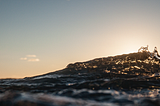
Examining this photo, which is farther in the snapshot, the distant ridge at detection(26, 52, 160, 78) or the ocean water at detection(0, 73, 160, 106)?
the distant ridge at detection(26, 52, 160, 78)

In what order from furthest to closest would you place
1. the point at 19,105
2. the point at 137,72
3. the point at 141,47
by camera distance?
the point at 141,47 → the point at 137,72 → the point at 19,105

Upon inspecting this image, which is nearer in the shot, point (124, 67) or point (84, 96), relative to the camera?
point (84, 96)

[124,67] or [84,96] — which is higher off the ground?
[124,67]

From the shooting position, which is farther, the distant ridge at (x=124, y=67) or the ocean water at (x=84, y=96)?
the distant ridge at (x=124, y=67)

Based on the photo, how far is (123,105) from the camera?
398 centimetres

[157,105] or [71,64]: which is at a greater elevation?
[71,64]

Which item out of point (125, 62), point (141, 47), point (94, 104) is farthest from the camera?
point (141, 47)

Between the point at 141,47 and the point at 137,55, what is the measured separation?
1.42 metres

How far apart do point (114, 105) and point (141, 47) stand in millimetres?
15092

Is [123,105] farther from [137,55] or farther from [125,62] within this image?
[137,55]

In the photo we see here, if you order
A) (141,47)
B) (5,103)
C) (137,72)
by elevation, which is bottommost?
(137,72)

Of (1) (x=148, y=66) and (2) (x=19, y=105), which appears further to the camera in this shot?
(1) (x=148, y=66)

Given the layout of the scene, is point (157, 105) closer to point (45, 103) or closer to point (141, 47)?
point (45, 103)

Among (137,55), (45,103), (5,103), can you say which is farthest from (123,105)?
(137,55)
